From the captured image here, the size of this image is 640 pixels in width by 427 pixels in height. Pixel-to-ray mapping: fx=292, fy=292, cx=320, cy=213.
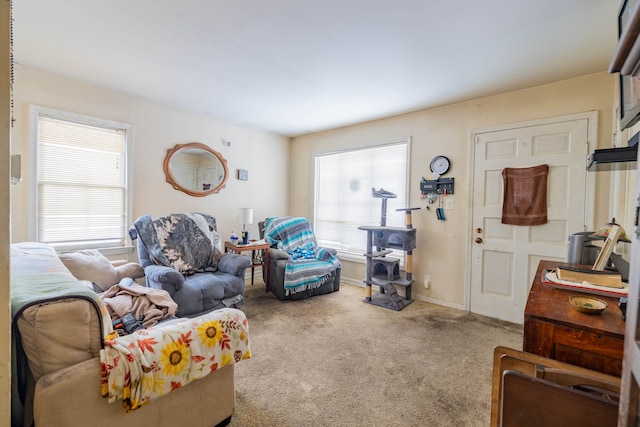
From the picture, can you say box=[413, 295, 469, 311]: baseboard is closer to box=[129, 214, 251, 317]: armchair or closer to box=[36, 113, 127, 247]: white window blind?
box=[129, 214, 251, 317]: armchair

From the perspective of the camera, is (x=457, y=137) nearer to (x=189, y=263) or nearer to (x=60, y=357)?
(x=189, y=263)

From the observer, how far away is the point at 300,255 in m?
4.04

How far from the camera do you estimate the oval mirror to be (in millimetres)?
3648

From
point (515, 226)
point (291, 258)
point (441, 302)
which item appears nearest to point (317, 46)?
point (291, 258)

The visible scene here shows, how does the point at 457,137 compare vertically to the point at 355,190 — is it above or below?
above

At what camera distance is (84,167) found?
120 inches

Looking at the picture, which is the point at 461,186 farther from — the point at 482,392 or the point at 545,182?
the point at 482,392

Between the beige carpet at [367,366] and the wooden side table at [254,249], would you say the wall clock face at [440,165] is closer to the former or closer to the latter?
the beige carpet at [367,366]

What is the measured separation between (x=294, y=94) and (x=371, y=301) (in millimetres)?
2567

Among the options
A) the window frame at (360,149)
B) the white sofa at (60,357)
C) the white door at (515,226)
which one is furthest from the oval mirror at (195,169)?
the white door at (515,226)

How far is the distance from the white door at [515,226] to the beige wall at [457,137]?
0.36 ft

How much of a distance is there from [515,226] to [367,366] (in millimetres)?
2111

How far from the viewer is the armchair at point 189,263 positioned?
2.55 m

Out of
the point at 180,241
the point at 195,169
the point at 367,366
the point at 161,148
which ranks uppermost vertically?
the point at 161,148
